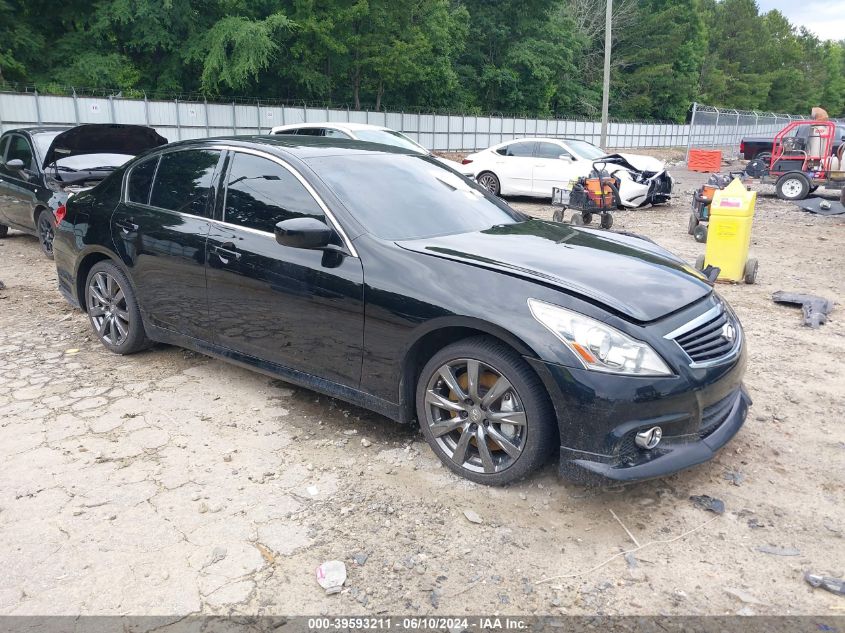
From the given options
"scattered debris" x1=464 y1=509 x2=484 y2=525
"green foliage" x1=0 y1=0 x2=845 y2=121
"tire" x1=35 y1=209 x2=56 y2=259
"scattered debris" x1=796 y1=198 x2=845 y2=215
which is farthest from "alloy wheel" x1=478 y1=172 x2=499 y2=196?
"green foliage" x1=0 y1=0 x2=845 y2=121

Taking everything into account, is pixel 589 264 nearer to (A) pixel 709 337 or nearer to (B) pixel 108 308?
(A) pixel 709 337

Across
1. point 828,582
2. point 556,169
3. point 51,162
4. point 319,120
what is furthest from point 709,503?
point 319,120

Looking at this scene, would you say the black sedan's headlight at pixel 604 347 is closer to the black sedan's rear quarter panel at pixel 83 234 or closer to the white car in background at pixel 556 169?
the black sedan's rear quarter panel at pixel 83 234

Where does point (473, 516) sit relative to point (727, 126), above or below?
below

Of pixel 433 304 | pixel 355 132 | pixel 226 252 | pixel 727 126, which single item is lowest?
pixel 433 304

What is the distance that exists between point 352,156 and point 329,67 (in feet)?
108

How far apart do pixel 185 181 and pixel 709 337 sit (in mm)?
3538

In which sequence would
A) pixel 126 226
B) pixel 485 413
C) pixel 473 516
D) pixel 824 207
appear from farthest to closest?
1. pixel 824 207
2. pixel 126 226
3. pixel 485 413
4. pixel 473 516

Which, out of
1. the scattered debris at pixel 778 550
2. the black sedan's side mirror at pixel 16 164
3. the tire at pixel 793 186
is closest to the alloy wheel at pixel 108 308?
the black sedan's side mirror at pixel 16 164

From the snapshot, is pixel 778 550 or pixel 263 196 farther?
pixel 263 196

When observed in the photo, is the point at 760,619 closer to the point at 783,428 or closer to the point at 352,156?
the point at 783,428

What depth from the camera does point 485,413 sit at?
3.24 meters

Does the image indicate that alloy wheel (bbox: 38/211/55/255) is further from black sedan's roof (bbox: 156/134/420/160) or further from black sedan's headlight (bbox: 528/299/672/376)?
black sedan's headlight (bbox: 528/299/672/376)

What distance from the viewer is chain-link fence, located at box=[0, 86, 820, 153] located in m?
20.9
